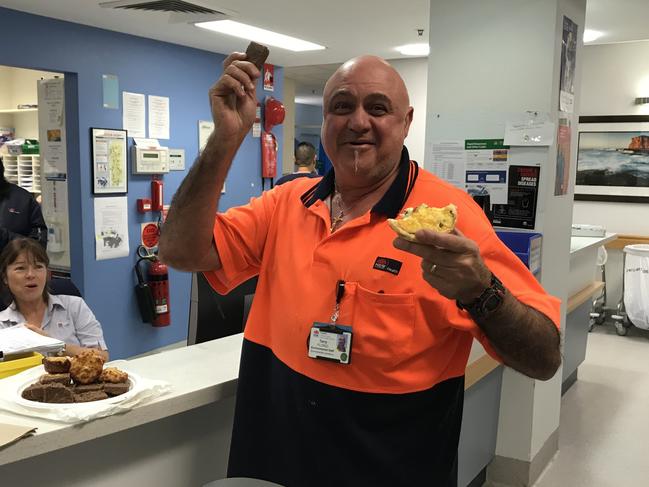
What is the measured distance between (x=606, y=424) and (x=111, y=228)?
3878 millimetres

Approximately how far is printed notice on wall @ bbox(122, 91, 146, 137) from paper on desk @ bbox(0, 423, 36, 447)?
4049mm

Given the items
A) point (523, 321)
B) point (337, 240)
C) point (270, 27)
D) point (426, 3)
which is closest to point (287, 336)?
point (337, 240)

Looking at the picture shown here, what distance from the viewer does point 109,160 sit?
4.87m

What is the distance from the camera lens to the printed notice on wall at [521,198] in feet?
9.79

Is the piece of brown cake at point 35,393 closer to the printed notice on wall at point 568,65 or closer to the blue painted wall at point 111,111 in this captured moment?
the printed notice on wall at point 568,65

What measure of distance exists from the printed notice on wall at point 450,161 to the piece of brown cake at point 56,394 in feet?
7.29

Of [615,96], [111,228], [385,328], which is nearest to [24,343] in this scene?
[385,328]

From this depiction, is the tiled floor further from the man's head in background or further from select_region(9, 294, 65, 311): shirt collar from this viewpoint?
the man's head in background

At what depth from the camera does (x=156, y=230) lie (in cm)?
539

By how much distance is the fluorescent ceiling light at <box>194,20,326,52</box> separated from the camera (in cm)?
448

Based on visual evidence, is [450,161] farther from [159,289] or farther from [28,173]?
[28,173]

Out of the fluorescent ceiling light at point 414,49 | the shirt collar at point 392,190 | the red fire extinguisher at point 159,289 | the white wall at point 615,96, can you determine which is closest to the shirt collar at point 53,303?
the shirt collar at point 392,190

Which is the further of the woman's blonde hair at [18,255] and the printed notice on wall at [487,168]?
the printed notice on wall at [487,168]

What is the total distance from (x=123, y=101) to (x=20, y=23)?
0.95 metres
